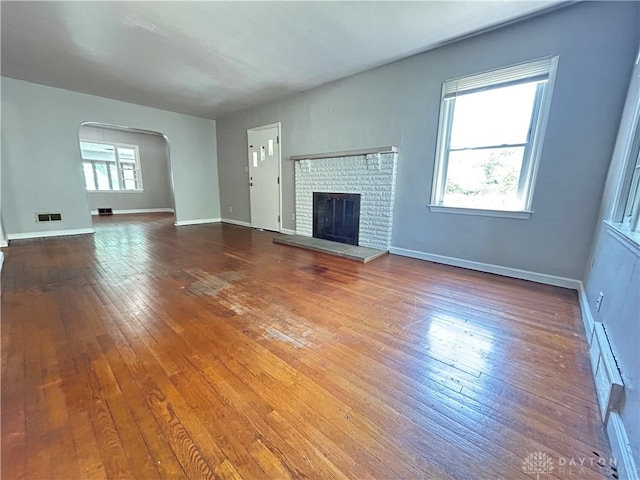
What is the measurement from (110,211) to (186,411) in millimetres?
9590

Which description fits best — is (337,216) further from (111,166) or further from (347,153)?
(111,166)

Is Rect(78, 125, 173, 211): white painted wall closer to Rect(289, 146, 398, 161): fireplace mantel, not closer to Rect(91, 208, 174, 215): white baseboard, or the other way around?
Rect(91, 208, 174, 215): white baseboard

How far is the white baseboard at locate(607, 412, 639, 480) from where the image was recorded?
875mm

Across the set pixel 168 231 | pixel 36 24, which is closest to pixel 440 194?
pixel 36 24

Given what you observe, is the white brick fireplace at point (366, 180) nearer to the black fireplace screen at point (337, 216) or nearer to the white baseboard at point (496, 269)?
the black fireplace screen at point (337, 216)

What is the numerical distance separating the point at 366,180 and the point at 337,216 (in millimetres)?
792

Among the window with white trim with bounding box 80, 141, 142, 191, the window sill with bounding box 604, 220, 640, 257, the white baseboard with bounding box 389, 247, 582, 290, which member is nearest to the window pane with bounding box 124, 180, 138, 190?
the window with white trim with bounding box 80, 141, 142, 191

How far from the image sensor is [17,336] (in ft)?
5.71

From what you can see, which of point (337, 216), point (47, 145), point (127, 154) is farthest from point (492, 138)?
point (127, 154)

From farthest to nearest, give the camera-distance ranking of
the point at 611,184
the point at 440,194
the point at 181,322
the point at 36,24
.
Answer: the point at 440,194 < the point at 36,24 < the point at 611,184 < the point at 181,322

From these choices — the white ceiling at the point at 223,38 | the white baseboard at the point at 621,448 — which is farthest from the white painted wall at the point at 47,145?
the white baseboard at the point at 621,448

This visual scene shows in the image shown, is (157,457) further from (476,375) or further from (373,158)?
(373,158)

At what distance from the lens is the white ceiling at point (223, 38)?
240cm

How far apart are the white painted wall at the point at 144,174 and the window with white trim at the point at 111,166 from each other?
16cm
